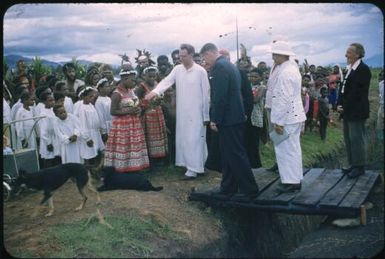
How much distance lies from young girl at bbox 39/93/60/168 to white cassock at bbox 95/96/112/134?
2.60 feet

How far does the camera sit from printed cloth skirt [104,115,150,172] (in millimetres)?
6812

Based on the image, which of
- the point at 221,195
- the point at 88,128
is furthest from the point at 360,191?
the point at 88,128

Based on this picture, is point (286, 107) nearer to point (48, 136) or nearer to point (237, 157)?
point (237, 157)

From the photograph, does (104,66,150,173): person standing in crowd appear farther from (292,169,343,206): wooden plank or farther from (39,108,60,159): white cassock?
(292,169,343,206): wooden plank

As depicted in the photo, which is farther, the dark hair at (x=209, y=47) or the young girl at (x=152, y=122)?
the young girl at (x=152, y=122)

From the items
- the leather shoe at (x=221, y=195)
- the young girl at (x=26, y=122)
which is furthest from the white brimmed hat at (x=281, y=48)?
the young girl at (x=26, y=122)

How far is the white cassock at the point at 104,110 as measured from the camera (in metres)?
7.60

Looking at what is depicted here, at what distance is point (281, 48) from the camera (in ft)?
19.1

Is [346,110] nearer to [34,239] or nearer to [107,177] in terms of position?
[107,177]

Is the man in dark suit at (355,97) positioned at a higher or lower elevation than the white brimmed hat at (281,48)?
lower

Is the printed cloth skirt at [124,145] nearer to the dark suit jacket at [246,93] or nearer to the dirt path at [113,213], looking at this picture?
the dirt path at [113,213]

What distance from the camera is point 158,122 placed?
24.8 feet

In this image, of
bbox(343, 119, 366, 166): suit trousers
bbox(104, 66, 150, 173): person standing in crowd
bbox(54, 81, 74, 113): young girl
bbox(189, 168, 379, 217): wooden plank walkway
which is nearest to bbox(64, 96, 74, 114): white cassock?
bbox(54, 81, 74, 113): young girl

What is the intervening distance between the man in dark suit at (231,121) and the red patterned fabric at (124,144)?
1467 mm
